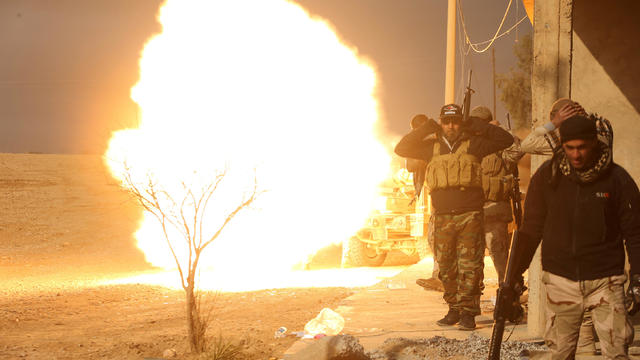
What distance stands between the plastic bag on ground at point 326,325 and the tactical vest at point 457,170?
5.41 ft

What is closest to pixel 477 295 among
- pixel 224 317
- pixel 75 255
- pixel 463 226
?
pixel 463 226

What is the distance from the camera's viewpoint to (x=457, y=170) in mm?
5641

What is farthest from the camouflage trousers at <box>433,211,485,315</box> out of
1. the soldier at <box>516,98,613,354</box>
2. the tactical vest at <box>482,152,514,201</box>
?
the soldier at <box>516,98,613,354</box>

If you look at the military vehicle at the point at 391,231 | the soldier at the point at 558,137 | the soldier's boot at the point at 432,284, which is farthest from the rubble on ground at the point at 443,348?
the military vehicle at the point at 391,231

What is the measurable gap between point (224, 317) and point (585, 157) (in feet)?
20.3

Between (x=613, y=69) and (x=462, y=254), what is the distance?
2.25 metres

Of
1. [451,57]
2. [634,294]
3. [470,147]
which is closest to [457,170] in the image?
[470,147]

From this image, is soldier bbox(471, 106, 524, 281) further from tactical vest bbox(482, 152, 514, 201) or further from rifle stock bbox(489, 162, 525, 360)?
rifle stock bbox(489, 162, 525, 360)

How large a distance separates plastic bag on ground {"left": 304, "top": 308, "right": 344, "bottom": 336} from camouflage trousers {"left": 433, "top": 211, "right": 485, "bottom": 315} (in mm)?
1146

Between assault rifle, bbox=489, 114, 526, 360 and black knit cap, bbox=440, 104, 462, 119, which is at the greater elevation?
black knit cap, bbox=440, 104, 462, 119

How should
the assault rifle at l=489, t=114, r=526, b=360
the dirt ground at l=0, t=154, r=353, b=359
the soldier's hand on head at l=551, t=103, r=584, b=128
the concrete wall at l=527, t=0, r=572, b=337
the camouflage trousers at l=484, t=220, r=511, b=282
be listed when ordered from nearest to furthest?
the assault rifle at l=489, t=114, r=526, b=360 < the soldier's hand on head at l=551, t=103, r=584, b=128 < the concrete wall at l=527, t=0, r=572, b=337 < the camouflage trousers at l=484, t=220, r=511, b=282 < the dirt ground at l=0, t=154, r=353, b=359

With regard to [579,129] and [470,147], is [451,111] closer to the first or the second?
[470,147]

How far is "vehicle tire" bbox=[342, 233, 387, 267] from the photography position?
47.6 feet

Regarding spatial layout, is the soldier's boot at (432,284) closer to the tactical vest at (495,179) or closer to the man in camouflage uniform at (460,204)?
the tactical vest at (495,179)
